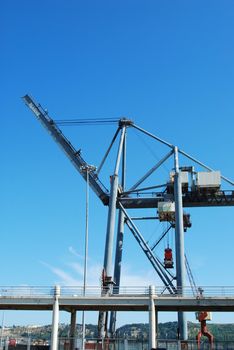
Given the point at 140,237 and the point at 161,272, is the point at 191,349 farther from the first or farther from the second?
the point at 140,237

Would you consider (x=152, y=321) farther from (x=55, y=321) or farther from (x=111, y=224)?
(x=111, y=224)

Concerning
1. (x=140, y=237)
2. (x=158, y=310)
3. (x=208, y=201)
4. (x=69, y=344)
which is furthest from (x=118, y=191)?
(x=69, y=344)

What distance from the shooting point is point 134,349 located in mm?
38281

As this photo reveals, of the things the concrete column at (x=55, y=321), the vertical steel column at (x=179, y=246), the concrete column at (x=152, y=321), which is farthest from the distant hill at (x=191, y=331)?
the concrete column at (x=55, y=321)

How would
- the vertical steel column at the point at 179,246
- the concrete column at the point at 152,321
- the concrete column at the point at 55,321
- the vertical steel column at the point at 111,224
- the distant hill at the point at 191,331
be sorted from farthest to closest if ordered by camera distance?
the vertical steel column at the point at 111,224, the distant hill at the point at 191,331, the vertical steel column at the point at 179,246, the concrete column at the point at 55,321, the concrete column at the point at 152,321

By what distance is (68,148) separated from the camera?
66938mm

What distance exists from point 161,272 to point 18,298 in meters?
20.7

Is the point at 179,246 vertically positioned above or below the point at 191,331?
above

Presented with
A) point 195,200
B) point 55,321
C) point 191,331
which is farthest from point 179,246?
point 191,331

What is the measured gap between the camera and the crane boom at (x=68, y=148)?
63.7 metres

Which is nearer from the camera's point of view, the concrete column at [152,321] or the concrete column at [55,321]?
the concrete column at [152,321]

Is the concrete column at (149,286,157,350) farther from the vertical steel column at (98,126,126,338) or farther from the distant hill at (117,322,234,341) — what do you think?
the vertical steel column at (98,126,126,338)

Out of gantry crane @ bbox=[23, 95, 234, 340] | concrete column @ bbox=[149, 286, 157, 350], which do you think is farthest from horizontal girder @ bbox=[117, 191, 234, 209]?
concrete column @ bbox=[149, 286, 157, 350]

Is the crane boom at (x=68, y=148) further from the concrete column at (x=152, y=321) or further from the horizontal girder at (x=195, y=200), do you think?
the concrete column at (x=152, y=321)
